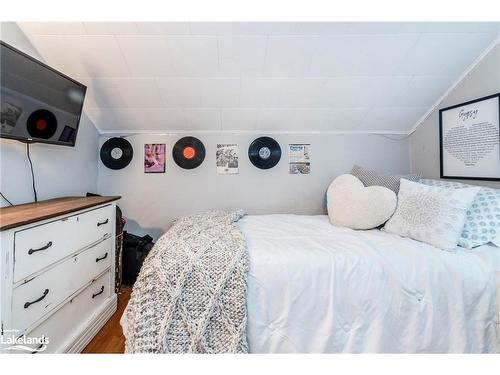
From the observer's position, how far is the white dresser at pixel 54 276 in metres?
0.84

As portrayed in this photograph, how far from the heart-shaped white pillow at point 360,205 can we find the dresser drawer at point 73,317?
1829mm

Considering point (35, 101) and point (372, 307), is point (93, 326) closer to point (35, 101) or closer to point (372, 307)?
point (35, 101)

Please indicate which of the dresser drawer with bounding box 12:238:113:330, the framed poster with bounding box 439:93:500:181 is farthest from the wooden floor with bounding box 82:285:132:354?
the framed poster with bounding box 439:93:500:181

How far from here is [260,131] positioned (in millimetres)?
2279

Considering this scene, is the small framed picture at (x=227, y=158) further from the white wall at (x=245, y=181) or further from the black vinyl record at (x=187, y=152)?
the black vinyl record at (x=187, y=152)

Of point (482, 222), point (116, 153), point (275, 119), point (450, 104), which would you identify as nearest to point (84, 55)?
point (116, 153)

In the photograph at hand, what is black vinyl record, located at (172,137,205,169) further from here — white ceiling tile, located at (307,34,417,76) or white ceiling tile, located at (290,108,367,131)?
white ceiling tile, located at (307,34,417,76)

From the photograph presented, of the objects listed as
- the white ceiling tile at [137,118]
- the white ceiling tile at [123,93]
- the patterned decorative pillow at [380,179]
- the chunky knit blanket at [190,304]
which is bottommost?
the chunky knit blanket at [190,304]

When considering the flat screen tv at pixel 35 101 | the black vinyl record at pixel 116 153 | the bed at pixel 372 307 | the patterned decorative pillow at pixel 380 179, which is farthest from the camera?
the black vinyl record at pixel 116 153

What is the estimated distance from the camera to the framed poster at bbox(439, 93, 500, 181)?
1480mm

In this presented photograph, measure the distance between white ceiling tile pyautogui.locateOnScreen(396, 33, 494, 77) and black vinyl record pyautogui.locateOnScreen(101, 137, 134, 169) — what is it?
269cm

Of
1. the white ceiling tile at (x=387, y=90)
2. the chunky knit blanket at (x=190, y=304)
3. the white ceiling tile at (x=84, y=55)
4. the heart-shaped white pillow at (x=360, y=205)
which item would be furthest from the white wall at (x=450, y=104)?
the white ceiling tile at (x=84, y=55)
